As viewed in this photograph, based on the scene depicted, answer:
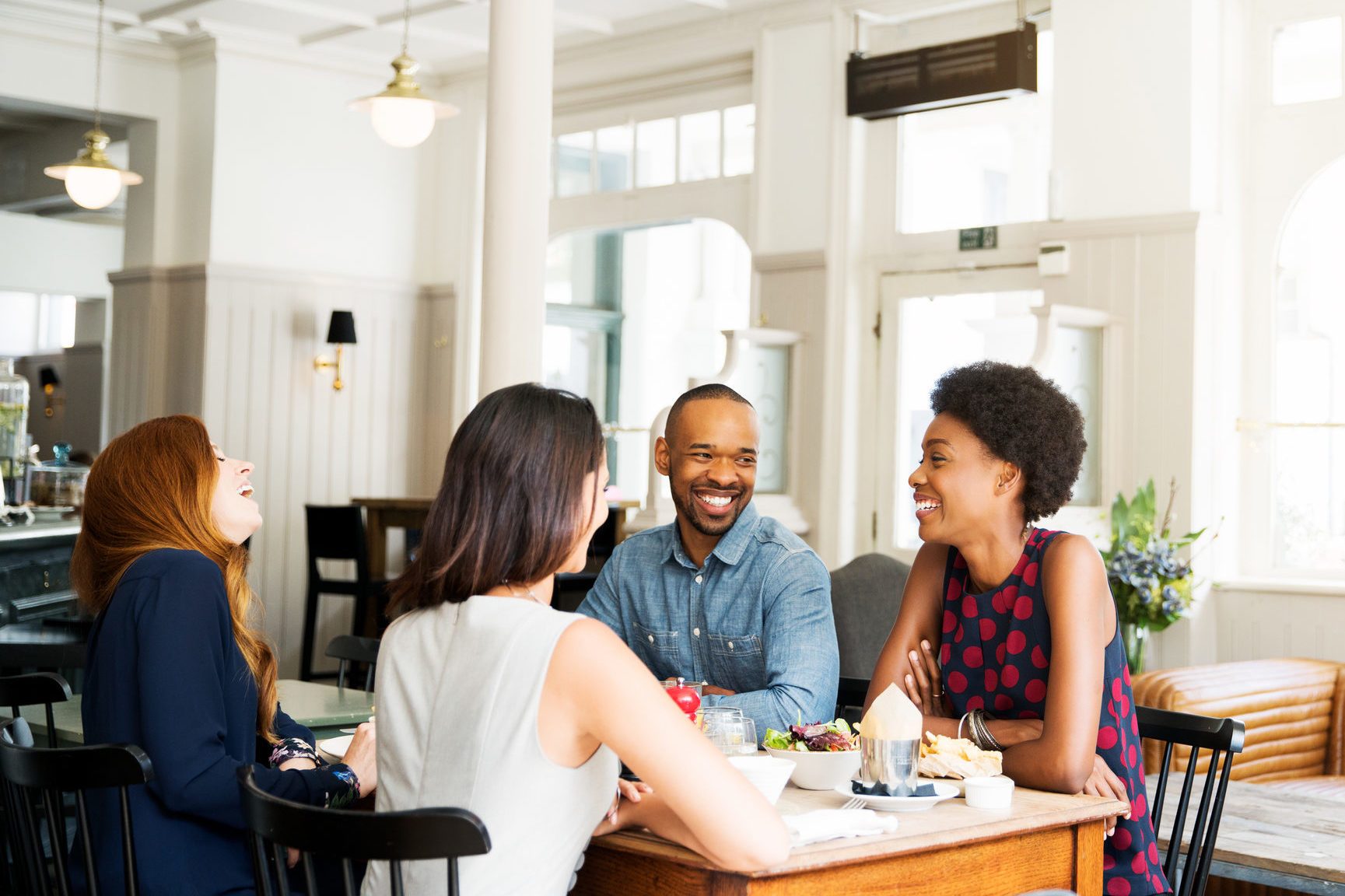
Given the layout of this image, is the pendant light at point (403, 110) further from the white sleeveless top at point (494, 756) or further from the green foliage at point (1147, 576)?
the white sleeveless top at point (494, 756)

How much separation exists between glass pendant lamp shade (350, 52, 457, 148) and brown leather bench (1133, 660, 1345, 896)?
3.44m

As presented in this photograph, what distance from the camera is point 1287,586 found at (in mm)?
5746

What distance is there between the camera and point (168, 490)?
2312mm

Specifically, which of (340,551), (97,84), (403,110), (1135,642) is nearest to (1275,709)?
(1135,642)

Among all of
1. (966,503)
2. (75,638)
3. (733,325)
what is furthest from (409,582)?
(733,325)

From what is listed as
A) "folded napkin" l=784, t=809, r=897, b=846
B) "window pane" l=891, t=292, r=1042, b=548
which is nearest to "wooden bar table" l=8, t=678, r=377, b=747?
"folded napkin" l=784, t=809, r=897, b=846

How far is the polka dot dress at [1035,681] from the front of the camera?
7.57 ft

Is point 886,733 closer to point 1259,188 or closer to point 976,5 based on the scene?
point 1259,188

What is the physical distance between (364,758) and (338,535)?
18.0ft

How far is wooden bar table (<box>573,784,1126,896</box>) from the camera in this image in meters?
1.75

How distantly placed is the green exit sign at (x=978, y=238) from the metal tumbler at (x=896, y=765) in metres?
4.81

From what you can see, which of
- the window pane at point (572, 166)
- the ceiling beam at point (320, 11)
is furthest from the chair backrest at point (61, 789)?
the window pane at point (572, 166)

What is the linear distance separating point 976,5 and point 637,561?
14.7 ft

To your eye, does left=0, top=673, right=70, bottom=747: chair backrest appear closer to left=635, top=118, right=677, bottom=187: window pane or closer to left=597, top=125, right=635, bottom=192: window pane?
left=635, top=118, right=677, bottom=187: window pane
